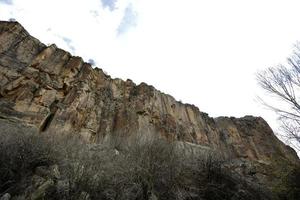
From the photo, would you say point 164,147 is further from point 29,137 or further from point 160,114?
point 160,114

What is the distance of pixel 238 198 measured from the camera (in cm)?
845

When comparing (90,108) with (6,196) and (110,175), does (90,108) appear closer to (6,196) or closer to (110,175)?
(110,175)

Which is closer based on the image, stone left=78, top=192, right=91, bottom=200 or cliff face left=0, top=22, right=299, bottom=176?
stone left=78, top=192, right=91, bottom=200

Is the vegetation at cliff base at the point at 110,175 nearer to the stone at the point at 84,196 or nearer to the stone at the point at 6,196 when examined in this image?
the stone at the point at 84,196

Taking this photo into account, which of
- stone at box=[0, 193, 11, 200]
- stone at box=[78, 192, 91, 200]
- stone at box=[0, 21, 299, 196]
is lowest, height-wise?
stone at box=[0, 193, 11, 200]

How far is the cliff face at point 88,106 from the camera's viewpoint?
13.5 meters

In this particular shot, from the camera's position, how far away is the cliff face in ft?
44.3

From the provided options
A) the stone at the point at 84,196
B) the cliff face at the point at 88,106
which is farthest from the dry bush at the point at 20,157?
the cliff face at the point at 88,106

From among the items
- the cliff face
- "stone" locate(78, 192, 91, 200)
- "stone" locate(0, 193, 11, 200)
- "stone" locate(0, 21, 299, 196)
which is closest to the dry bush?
"stone" locate(0, 193, 11, 200)

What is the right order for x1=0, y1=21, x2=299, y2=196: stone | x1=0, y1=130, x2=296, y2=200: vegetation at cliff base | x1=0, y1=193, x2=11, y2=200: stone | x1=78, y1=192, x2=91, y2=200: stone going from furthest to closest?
x1=0, y1=21, x2=299, y2=196: stone → x1=0, y1=130, x2=296, y2=200: vegetation at cliff base → x1=78, y1=192, x2=91, y2=200: stone → x1=0, y1=193, x2=11, y2=200: stone

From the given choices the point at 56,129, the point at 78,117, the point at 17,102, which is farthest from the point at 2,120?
the point at 78,117

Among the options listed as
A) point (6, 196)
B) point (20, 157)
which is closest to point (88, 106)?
point (20, 157)

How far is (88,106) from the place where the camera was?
53.4 feet

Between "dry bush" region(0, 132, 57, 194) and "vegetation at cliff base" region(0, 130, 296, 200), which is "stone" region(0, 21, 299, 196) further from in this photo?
"vegetation at cliff base" region(0, 130, 296, 200)
